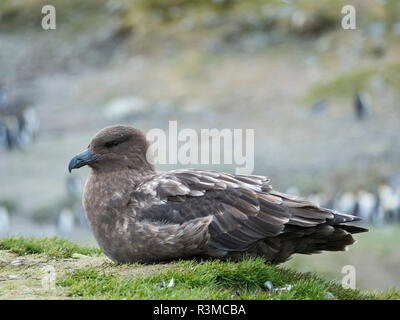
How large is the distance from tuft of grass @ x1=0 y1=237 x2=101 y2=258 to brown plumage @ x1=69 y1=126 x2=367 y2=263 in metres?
0.70

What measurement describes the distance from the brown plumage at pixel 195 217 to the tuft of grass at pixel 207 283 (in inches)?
8.1

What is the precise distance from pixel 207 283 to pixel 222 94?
22.6 m

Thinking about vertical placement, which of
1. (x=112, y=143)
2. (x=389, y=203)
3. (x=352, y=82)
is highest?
(x=352, y=82)

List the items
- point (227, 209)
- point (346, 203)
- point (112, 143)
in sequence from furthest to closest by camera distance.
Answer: point (346, 203) → point (112, 143) → point (227, 209)

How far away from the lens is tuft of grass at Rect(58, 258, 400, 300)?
643 cm

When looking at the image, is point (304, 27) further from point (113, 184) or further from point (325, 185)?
point (113, 184)

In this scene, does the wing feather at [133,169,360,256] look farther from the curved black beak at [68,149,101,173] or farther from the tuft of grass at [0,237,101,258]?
the tuft of grass at [0,237,101,258]

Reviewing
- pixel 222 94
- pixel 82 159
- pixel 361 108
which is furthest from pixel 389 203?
pixel 82 159

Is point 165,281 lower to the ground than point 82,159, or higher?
lower

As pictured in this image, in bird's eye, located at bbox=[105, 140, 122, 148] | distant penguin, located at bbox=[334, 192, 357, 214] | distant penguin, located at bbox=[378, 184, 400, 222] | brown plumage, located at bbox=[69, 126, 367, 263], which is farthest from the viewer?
distant penguin, located at bbox=[378, 184, 400, 222]

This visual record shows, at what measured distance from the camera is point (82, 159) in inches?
308

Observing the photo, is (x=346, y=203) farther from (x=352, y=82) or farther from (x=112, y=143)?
(x=112, y=143)

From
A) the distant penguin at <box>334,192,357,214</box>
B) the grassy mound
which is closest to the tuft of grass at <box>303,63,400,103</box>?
the distant penguin at <box>334,192,357,214</box>
